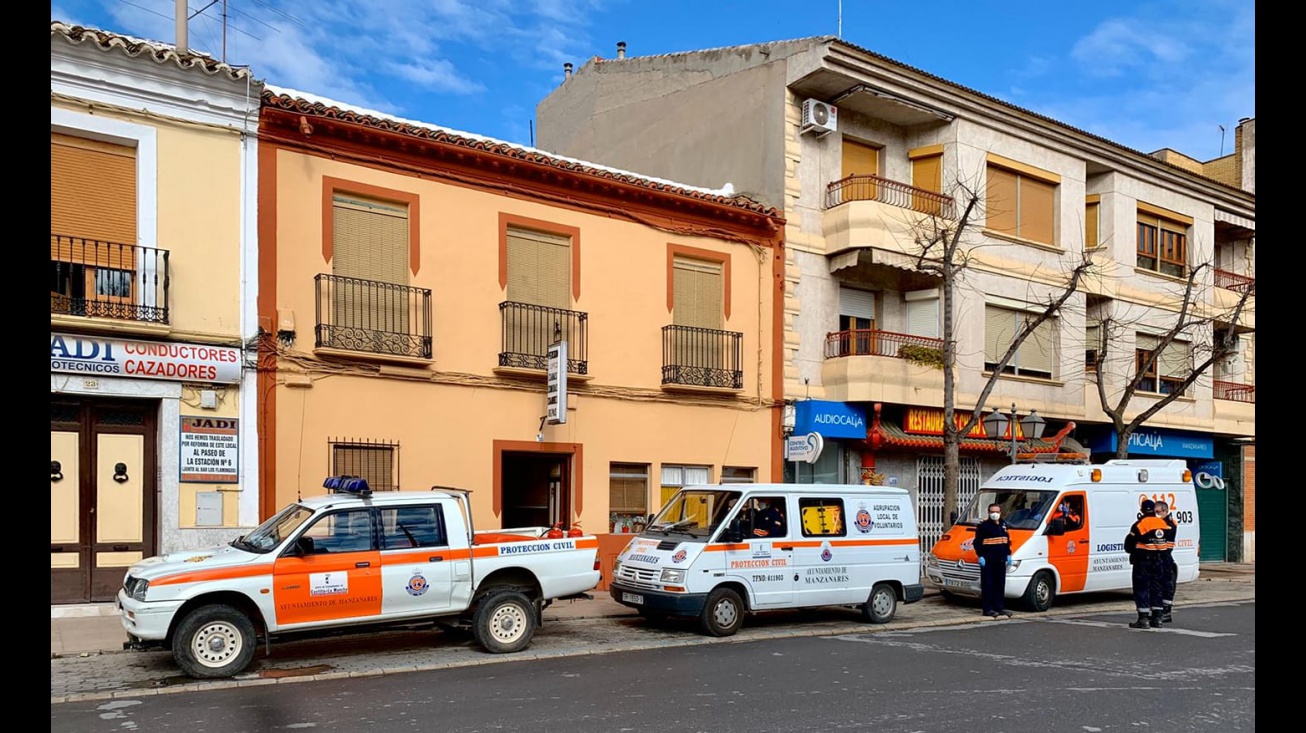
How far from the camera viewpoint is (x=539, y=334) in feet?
56.5

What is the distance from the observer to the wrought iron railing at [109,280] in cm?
1295

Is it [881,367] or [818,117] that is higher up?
[818,117]

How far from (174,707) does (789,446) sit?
40.8 feet

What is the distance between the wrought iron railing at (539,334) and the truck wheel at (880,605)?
6147 mm

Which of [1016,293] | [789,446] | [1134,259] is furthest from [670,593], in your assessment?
[1134,259]

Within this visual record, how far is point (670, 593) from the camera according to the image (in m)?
13.0

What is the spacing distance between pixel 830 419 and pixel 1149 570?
22.4 ft

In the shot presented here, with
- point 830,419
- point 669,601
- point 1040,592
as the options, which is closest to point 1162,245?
point 830,419

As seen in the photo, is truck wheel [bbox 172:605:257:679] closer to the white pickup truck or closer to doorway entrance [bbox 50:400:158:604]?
the white pickup truck

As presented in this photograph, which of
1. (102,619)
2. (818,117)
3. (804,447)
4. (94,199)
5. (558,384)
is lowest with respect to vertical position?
(102,619)

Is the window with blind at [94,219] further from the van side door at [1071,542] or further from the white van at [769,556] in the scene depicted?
the van side door at [1071,542]

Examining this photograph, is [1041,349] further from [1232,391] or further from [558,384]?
[558,384]

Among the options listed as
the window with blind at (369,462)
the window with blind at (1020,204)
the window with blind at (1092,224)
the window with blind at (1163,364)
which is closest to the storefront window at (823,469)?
the window with blind at (1020,204)

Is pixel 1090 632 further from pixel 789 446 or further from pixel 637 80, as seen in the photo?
pixel 637 80
